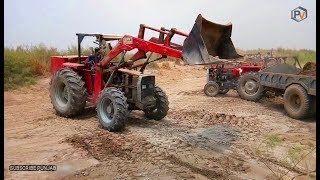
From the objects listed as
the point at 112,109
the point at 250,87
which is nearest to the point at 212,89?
the point at 250,87

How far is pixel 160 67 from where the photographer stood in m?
15.7

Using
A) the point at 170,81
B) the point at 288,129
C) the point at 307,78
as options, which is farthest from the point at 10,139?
the point at 170,81

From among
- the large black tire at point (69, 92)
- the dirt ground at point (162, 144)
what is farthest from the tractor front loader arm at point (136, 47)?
the dirt ground at point (162, 144)

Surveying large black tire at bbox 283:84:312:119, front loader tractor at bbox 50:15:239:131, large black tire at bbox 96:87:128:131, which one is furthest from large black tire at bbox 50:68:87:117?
large black tire at bbox 283:84:312:119

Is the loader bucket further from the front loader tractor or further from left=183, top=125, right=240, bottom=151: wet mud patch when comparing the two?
left=183, top=125, right=240, bottom=151: wet mud patch

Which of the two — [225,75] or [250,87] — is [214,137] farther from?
[225,75]

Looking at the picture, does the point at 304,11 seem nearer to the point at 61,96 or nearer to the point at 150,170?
the point at 150,170

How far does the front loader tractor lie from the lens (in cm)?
481

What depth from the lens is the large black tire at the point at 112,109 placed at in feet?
17.0

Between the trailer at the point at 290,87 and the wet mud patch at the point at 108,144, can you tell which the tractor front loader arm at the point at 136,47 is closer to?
the wet mud patch at the point at 108,144

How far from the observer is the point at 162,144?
4809 millimetres

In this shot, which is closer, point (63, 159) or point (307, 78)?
point (63, 159)

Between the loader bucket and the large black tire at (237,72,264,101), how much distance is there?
3.83 m

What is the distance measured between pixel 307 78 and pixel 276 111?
1.25m
